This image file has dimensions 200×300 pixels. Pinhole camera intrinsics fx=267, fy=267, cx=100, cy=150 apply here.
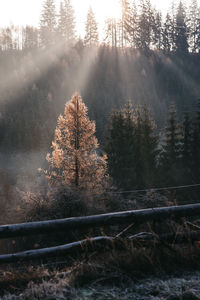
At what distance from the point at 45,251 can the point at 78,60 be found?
73.7 meters

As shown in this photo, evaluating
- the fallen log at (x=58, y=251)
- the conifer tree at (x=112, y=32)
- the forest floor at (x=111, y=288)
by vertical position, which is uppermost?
the conifer tree at (x=112, y=32)

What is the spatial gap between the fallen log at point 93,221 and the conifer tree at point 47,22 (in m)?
90.6

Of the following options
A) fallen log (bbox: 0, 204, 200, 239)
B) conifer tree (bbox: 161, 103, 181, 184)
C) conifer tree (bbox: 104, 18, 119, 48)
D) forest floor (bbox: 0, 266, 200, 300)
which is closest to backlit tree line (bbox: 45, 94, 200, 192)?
conifer tree (bbox: 161, 103, 181, 184)

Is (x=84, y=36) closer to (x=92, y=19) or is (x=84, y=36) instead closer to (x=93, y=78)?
(x=92, y=19)

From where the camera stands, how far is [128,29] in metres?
82.9

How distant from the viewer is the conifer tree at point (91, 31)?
282 ft

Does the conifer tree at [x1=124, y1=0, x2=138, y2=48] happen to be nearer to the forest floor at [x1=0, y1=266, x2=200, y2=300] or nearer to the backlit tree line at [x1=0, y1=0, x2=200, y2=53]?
the backlit tree line at [x1=0, y1=0, x2=200, y2=53]

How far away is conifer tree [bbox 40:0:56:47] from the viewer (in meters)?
85.9

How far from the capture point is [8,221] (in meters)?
17.4

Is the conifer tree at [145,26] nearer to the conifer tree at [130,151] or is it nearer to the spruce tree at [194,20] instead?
the spruce tree at [194,20]

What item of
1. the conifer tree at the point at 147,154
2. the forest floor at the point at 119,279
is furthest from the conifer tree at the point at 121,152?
the forest floor at the point at 119,279

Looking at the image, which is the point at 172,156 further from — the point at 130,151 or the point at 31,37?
the point at 31,37

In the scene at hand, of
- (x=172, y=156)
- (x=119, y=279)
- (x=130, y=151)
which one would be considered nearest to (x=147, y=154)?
(x=130, y=151)

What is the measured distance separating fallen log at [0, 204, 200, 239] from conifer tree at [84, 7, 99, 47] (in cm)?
8966
